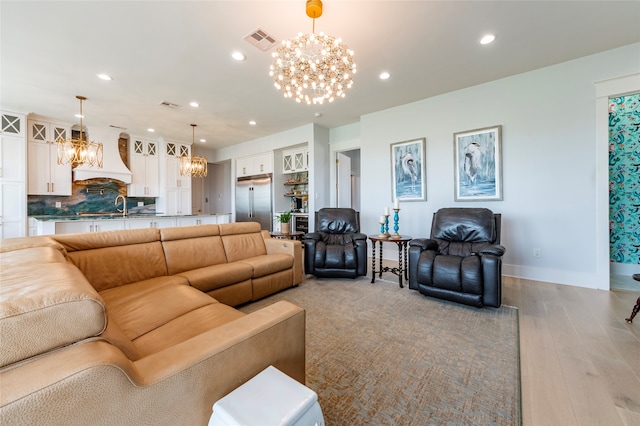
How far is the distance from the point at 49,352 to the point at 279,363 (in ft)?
2.38

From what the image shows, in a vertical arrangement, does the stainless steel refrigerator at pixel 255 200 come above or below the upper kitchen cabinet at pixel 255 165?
below

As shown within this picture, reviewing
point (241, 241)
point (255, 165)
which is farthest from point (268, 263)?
point (255, 165)

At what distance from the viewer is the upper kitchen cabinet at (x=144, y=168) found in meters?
6.23

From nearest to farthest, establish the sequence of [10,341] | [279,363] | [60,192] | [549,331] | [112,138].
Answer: [10,341], [279,363], [549,331], [60,192], [112,138]

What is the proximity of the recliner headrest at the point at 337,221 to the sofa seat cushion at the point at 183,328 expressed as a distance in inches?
102

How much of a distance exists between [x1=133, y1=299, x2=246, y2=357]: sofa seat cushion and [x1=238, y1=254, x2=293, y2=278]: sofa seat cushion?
1090 mm

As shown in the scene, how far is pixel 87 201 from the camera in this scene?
5754mm

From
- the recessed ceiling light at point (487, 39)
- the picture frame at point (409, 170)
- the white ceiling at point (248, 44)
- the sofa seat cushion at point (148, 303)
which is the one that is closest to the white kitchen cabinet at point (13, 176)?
the white ceiling at point (248, 44)

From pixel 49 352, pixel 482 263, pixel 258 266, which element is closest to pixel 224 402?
pixel 49 352

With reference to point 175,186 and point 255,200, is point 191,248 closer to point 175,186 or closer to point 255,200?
point 255,200

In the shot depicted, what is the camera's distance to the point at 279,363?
3.55 feet

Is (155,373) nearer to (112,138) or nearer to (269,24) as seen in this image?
(269,24)

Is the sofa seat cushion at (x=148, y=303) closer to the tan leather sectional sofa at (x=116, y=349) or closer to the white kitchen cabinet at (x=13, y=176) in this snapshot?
the tan leather sectional sofa at (x=116, y=349)

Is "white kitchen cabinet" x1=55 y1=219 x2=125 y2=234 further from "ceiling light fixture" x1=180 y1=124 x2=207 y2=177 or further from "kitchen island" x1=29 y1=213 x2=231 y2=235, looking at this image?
"ceiling light fixture" x1=180 y1=124 x2=207 y2=177
